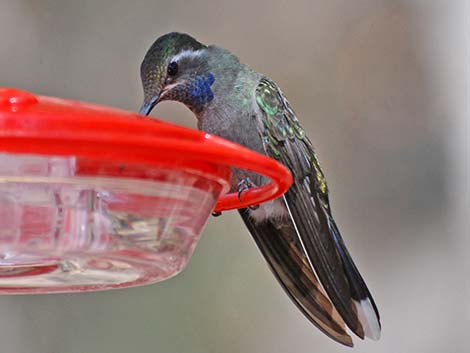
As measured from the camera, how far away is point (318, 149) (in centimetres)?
268

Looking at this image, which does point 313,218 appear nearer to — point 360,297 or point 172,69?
point 360,297

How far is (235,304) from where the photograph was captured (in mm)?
2633

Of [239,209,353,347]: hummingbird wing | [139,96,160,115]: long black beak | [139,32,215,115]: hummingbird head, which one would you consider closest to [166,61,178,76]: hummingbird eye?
[139,32,215,115]: hummingbird head

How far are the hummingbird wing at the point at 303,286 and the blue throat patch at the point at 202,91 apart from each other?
0.40 metres

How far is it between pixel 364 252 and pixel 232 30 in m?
0.98

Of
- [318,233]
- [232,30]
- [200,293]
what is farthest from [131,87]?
[318,233]

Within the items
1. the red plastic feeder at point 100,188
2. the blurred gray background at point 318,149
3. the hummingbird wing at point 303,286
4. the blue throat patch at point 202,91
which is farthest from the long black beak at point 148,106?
the blurred gray background at point 318,149

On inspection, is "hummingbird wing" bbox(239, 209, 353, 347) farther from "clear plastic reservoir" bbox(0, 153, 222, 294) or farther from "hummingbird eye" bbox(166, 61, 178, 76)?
"clear plastic reservoir" bbox(0, 153, 222, 294)

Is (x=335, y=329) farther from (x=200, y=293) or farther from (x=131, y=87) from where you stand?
(x=131, y=87)

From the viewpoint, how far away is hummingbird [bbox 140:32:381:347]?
1565mm

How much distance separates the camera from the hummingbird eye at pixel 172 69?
5.70ft

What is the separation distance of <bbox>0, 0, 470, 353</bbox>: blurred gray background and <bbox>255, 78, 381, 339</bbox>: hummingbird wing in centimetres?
84

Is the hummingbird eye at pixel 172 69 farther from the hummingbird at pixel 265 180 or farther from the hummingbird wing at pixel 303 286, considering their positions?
the hummingbird wing at pixel 303 286

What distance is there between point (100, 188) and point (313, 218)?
84 cm
